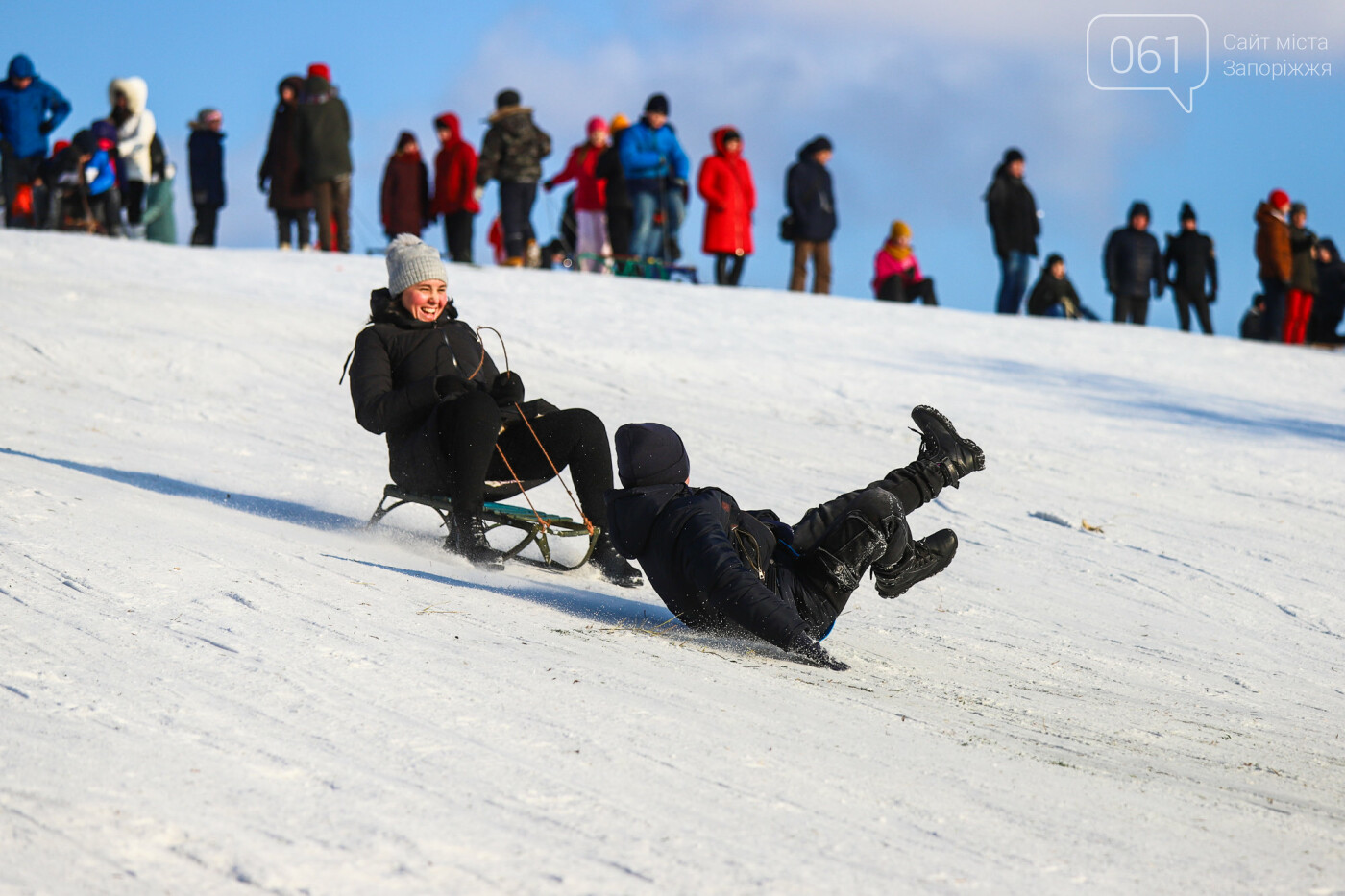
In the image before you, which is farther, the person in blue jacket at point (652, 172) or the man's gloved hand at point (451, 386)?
the person in blue jacket at point (652, 172)

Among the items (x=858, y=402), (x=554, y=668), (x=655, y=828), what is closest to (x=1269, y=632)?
(x=554, y=668)

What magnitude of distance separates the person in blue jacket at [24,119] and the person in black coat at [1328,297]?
47.3 ft

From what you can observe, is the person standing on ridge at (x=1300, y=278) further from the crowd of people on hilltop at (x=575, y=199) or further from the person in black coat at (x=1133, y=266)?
the person in black coat at (x=1133, y=266)

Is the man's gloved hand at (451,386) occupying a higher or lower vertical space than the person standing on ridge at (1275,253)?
lower

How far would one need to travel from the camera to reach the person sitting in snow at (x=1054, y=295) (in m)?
16.4

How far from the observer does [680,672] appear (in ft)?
12.0

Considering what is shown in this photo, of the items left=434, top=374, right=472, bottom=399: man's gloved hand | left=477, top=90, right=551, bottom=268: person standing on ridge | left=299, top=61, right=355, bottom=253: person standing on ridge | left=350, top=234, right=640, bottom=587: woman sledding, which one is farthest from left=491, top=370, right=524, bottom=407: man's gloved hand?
left=299, top=61, right=355, bottom=253: person standing on ridge

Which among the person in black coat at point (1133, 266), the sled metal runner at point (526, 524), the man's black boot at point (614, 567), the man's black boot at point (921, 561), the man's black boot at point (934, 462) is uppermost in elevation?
the person in black coat at point (1133, 266)

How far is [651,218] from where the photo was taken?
1472 cm

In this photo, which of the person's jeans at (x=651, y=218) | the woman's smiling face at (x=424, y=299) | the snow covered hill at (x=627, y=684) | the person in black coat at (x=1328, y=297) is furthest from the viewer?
the person in black coat at (x=1328, y=297)

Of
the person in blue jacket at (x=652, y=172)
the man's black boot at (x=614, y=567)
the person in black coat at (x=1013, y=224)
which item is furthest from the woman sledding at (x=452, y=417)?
the person in black coat at (x=1013, y=224)

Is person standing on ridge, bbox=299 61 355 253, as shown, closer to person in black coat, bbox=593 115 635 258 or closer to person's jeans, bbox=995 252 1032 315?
person in black coat, bbox=593 115 635 258

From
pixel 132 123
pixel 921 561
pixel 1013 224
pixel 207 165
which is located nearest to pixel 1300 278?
pixel 1013 224

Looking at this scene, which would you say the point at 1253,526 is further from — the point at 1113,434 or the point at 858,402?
the point at 858,402
